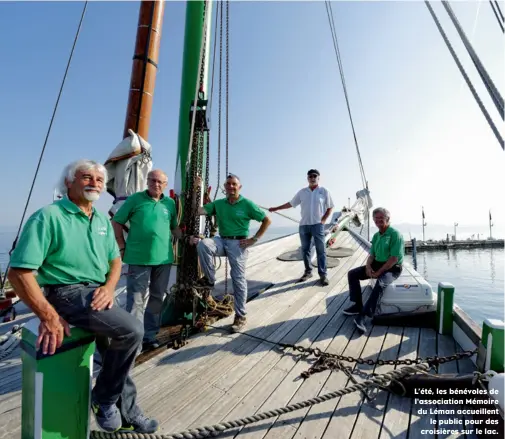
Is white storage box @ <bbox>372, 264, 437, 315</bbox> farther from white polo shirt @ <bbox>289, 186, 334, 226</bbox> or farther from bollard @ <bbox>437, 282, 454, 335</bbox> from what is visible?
white polo shirt @ <bbox>289, 186, 334, 226</bbox>

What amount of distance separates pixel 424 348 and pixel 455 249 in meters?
68.2

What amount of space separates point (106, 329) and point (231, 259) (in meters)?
2.18

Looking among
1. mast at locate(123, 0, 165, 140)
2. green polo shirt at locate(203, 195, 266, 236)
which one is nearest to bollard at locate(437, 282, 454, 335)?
green polo shirt at locate(203, 195, 266, 236)

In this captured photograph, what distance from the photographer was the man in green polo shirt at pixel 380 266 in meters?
3.75

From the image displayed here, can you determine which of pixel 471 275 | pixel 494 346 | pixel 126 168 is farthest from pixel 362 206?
pixel 471 275

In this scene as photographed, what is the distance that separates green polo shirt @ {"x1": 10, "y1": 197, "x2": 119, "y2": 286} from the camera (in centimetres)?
157

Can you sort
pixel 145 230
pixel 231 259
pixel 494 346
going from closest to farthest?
pixel 494 346, pixel 145 230, pixel 231 259

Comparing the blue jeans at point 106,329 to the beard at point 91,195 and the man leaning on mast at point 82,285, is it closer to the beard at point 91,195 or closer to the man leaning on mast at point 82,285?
the man leaning on mast at point 82,285

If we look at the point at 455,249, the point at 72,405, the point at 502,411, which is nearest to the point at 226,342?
the point at 72,405

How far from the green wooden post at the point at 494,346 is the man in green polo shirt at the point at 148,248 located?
2.96m

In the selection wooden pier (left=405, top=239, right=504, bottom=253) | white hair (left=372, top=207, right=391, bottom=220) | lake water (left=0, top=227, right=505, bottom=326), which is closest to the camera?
white hair (left=372, top=207, right=391, bottom=220)

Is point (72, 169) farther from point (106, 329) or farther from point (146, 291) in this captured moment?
point (146, 291)

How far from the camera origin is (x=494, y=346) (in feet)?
7.49

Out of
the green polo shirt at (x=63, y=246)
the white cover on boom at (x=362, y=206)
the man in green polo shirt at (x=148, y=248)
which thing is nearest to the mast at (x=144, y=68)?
the man in green polo shirt at (x=148, y=248)
